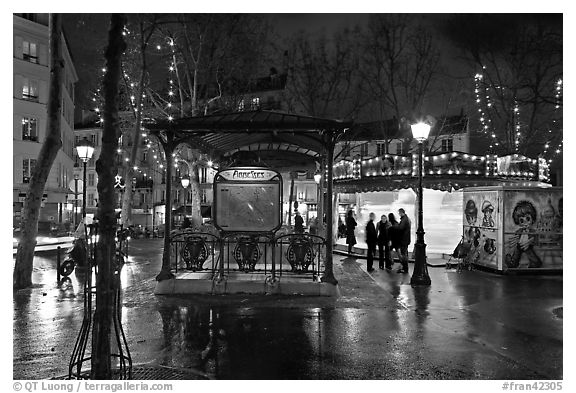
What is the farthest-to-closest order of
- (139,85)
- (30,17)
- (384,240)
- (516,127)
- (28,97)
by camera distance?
(30,17) < (28,97) < (516,127) < (139,85) < (384,240)

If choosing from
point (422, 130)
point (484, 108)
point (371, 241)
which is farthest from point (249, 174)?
point (484, 108)

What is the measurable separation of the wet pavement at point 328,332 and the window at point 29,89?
2943cm

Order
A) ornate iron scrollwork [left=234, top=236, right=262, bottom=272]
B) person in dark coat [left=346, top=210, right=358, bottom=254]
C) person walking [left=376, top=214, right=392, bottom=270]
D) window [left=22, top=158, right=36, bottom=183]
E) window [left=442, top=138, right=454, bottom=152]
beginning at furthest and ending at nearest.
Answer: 1. window [left=442, top=138, right=454, bottom=152]
2. window [left=22, top=158, right=36, bottom=183]
3. person in dark coat [left=346, top=210, right=358, bottom=254]
4. person walking [left=376, top=214, right=392, bottom=270]
5. ornate iron scrollwork [left=234, top=236, right=262, bottom=272]

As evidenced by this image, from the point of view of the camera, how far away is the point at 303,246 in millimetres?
11438

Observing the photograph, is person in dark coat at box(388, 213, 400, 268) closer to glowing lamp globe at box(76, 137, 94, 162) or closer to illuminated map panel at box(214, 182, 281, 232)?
illuminated map panel at box(214, 182, 281, 232)

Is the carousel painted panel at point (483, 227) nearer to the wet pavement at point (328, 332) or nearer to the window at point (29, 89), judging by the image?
the wet pavement at point (328, 332)

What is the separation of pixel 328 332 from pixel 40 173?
8.83 meters

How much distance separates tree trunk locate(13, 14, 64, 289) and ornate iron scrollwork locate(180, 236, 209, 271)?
404 cm

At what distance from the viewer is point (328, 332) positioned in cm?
776

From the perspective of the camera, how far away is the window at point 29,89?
36.2m

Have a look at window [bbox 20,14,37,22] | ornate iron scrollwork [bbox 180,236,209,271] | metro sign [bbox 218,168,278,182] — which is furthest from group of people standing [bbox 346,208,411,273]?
window [bbox 20,14,37,22]

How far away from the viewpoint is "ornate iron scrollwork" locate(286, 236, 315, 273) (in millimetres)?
11422

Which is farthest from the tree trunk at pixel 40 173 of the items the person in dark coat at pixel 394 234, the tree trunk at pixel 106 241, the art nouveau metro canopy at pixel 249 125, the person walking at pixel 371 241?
the person in dark coat at pixel 394 234

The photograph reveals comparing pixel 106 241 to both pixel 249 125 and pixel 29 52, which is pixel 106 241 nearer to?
pixel 249 125
